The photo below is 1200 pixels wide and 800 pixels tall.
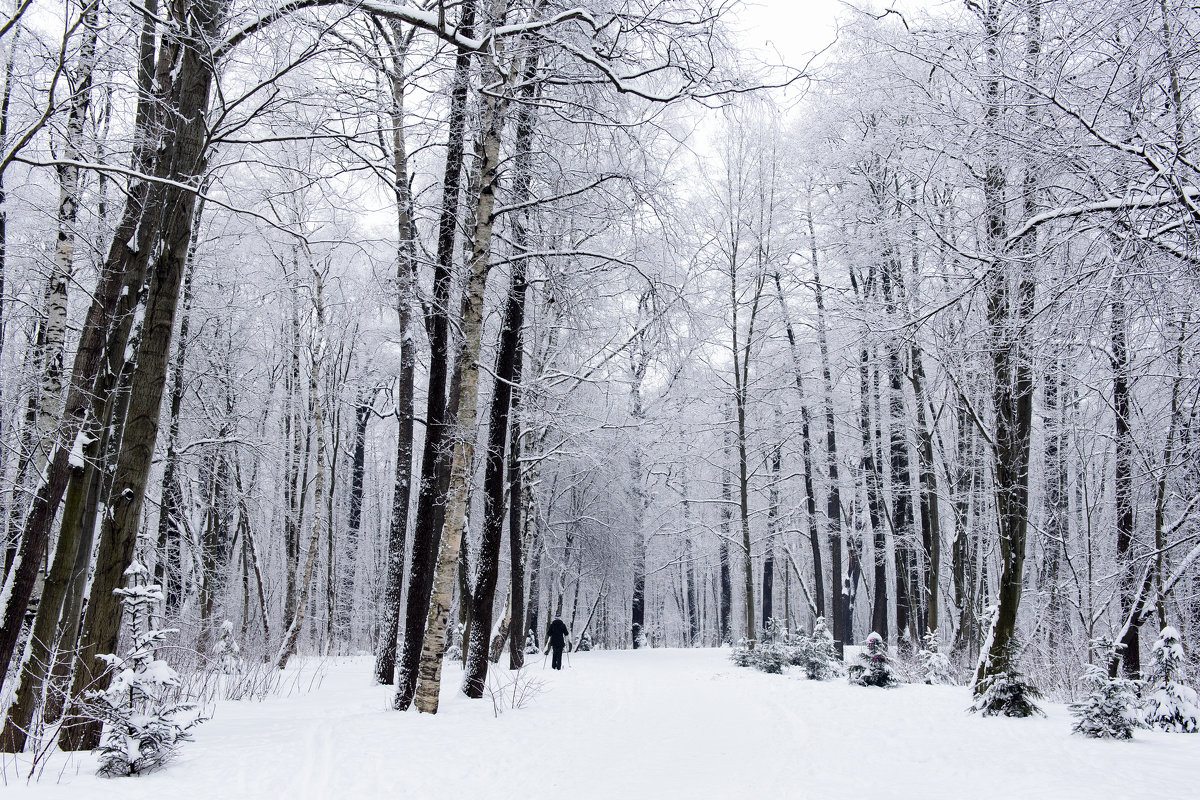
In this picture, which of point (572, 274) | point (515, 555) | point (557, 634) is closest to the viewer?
point (572, 274)

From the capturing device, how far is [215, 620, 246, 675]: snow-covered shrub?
10.1 m

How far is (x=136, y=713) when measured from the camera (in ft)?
14.6

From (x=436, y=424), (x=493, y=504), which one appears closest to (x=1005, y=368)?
(x=493, y=504)

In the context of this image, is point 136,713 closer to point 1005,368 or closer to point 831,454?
point 1005,368

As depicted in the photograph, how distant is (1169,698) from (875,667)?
5.18 meters

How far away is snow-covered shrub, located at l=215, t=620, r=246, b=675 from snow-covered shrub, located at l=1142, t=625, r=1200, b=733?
1051 centimetres

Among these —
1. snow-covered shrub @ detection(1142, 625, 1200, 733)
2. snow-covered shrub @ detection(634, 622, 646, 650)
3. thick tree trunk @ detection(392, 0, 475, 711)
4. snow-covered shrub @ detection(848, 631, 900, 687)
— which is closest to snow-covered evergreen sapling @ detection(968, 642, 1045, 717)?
snow-covered shrub @ detection(1142, 625, 1200, 733)

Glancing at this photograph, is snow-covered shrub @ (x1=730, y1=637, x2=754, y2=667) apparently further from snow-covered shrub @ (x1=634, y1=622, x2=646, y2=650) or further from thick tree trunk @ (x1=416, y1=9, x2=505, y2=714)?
snow-covered shrub @ (x1=634, y1=622, x2=646, y2=650)

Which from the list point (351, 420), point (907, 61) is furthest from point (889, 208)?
point (351, 420)

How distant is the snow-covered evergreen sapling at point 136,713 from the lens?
4.25 m

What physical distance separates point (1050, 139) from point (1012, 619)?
6.06 m

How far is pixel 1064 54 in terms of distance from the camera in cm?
463

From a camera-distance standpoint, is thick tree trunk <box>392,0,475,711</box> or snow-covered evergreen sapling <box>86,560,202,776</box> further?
thick tree trunk <box>392,0,475,711</box>

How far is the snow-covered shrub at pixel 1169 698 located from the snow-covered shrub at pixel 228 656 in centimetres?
1051
